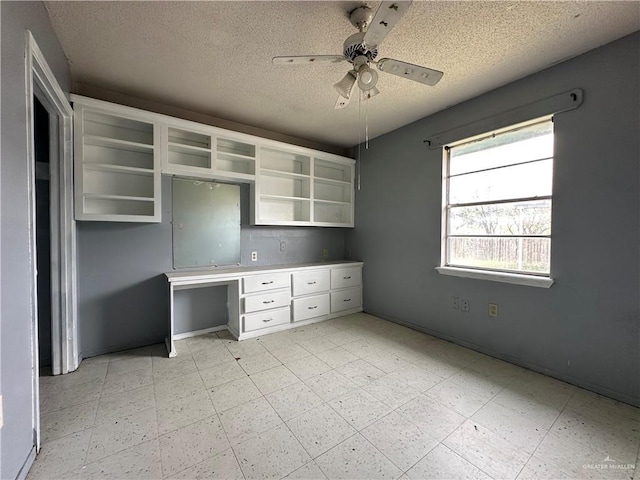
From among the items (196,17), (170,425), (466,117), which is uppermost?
(196,17)

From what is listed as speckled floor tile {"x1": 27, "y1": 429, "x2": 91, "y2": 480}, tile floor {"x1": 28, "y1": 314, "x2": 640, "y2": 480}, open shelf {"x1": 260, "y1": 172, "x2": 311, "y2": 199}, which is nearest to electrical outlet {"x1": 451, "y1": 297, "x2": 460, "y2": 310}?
tile floor {"x1": 28, "y1": 314, "x2": 640, "y2": 480}

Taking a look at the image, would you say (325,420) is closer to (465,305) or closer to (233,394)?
(233,394)

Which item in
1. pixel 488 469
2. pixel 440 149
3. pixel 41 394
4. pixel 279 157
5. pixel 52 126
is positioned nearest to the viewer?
pixel 488 469

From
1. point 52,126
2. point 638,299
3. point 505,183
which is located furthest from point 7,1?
point 638,299

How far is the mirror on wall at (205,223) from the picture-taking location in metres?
2.82

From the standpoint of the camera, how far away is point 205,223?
2971 mm

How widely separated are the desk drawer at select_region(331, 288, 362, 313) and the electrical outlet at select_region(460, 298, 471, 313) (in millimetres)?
1446

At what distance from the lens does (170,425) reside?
1.56 metres

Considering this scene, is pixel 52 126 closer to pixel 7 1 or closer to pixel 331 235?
pixel 7 1

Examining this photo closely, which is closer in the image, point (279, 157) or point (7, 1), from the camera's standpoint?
point (7, 1)

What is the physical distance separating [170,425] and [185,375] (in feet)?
1.92

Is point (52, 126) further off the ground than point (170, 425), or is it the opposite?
point (52, 126)

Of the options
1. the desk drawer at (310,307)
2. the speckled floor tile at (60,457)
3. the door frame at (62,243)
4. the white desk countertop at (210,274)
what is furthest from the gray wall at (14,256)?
the desk drawer at (310,307)

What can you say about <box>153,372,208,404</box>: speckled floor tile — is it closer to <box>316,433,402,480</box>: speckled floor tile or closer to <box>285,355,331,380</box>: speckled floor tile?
<box>285,355,331,380</box>: speckled floor tile
